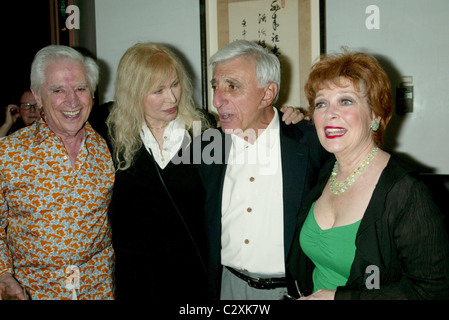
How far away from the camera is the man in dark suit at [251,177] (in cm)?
159

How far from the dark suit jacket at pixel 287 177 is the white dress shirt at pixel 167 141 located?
0.13 meters

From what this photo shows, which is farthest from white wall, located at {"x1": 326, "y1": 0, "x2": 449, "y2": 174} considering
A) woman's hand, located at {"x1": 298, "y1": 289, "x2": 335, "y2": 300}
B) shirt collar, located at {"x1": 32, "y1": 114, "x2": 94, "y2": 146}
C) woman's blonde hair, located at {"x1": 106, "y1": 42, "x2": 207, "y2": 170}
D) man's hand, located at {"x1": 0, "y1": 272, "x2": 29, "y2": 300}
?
man's hand, located at {"x1": 0, "y1": 272, "x2": 29, "y2": 300}

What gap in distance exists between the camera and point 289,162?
63.9 inches

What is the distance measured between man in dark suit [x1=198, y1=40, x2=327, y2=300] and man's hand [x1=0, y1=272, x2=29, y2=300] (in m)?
0.77

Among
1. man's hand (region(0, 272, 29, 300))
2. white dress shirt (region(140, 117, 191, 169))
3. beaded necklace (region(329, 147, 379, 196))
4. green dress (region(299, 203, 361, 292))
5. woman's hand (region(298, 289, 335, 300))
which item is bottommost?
man's hand (region(0, 272, 29, 300))

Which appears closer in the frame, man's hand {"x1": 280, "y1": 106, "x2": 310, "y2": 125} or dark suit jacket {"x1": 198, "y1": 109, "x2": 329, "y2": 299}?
dark suit jacket {"x1": 198, "y1": 109, "x2": 329, "y2": 299}

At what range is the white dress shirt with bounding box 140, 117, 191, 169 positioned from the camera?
68.1 inches

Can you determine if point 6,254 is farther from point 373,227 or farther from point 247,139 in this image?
point 373,227

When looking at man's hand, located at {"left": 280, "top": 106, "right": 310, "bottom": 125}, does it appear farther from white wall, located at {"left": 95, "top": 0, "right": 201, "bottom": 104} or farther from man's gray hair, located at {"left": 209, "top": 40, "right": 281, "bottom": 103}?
white wall, located at {"left": 95, "top": 0, "right": 201, "bottom": 104}

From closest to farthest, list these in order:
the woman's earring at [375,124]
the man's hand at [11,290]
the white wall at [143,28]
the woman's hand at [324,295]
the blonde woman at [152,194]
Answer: the woman's hand at [324,295]
the woman's earring at [375,124]
the man's hand at [11,290]
the blonde woman at [152,194]
the white wall at [143,28]

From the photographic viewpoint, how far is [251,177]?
164cm

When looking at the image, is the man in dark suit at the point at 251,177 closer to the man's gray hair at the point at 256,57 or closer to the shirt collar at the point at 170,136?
the man's gray hair at the point at 256,57

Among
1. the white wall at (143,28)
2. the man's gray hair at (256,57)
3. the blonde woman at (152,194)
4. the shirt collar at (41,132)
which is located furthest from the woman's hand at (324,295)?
the white wall at (143,28)

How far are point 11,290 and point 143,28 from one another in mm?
1924
